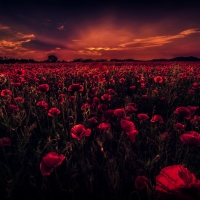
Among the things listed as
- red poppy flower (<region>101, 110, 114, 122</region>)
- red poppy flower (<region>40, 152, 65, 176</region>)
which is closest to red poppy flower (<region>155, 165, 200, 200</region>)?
red poppy flower (<region>40, 152, 65, 176</region>)

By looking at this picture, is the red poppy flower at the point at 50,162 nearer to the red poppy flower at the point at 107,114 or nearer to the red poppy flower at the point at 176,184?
the red poppy flower at the point at 176,184

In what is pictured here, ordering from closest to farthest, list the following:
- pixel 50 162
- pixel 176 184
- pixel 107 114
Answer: pixel 176 184 < pixel 50 162 < pixel 107 114

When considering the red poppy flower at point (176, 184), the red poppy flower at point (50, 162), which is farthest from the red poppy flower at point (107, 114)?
the red poppy flower at point (176, 184)

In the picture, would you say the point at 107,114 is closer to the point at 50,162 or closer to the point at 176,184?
the point at 50,162

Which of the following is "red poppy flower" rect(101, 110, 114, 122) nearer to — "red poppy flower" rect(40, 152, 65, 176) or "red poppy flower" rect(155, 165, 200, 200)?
"red poppy flower" rect(40, 152, 65, 176)

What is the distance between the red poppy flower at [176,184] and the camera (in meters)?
0.77

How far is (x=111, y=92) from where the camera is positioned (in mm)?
2965

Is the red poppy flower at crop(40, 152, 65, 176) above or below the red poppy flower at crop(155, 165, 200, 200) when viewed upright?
below

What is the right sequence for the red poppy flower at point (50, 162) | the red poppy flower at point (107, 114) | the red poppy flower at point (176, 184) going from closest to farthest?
the red poppy flower at point (176, 184), the red poppy flower at point (50, 162), the red poppy flower at point (107, 114)

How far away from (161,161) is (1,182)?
1.39 metres

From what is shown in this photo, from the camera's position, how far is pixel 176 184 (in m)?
0.78

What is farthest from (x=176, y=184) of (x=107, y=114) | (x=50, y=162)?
(x=107, y=114)

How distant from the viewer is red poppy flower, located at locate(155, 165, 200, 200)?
77cm

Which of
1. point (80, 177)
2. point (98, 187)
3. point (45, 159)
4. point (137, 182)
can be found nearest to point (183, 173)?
point (137, 182)
